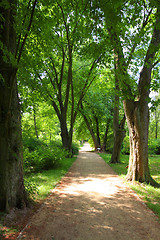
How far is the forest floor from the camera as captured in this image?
325 centimetres

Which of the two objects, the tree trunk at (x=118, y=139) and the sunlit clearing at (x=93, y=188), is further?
the tree trunk at (x=118, y=139)

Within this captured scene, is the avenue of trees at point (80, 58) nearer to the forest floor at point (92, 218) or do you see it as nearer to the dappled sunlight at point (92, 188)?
the forest floor at point (92, 218)

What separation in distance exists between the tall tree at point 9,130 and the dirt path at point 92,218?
30.6 inches

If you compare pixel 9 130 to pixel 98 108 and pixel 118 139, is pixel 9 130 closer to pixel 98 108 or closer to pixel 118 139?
pixel 118 139

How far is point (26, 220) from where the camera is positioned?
3.72 m

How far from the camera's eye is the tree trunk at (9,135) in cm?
368

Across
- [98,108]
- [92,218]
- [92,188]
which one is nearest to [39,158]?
[92,188]

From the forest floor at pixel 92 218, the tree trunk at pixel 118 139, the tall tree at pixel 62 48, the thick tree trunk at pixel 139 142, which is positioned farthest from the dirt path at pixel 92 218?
the tree trunk at pixel 118 139

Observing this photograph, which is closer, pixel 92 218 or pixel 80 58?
pixel 92 218

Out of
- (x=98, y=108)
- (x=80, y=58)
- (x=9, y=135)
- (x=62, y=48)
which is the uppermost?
(x=62, y=48)

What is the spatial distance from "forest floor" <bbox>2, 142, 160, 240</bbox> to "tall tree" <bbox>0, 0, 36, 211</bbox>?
0.73 meters

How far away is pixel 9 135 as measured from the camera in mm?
3945

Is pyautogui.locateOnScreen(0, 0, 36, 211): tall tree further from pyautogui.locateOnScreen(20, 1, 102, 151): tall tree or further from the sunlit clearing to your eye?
the sunlit clearing

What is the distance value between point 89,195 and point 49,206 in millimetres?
1480
